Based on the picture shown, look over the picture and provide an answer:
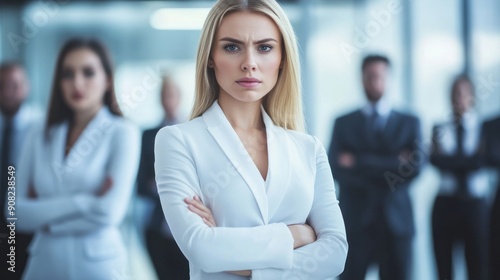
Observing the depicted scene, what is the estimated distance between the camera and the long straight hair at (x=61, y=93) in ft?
8.49

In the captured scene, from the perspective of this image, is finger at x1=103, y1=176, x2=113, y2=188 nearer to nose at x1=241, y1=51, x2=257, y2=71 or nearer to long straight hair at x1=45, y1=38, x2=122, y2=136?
long straight hair at x1=45, y1=38, x2=122, y2=136

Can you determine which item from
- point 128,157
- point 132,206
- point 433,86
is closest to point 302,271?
point 128,157

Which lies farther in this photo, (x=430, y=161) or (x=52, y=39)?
(x=52, y=39)

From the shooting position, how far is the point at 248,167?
1.21m

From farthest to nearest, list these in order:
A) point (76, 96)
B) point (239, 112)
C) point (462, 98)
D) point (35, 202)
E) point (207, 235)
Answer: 1. point (462, 98)
2. point (76, 96)
3. point (35, 202)
4. point (239, 112)
5. point (207, 235)

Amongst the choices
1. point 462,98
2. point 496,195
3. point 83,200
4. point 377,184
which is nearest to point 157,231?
point 83,200

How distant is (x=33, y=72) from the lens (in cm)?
394

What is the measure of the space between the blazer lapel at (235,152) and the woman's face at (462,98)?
271cm

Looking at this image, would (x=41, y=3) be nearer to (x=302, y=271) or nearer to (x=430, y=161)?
(x=430, y=161)

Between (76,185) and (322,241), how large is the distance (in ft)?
5.32

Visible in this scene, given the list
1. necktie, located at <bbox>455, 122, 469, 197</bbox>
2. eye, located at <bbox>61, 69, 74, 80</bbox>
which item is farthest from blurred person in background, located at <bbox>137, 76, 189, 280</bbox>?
necktie, located at <bbox>455, 122, 469, 197</bbox>

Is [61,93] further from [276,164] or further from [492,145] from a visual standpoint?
[492,145]

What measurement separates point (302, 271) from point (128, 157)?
1.42 meters

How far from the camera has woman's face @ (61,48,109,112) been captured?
2662mm
